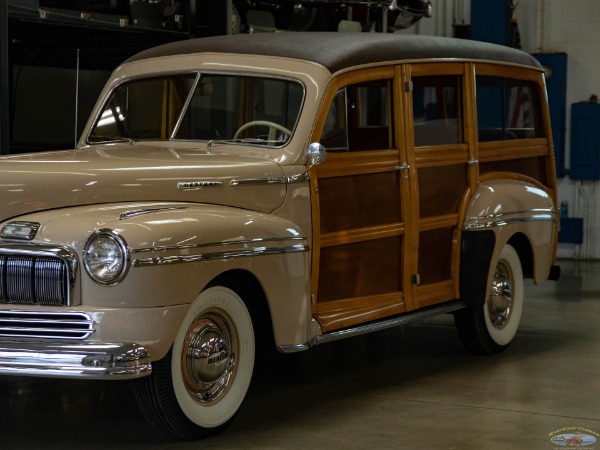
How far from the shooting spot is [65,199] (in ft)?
15.4

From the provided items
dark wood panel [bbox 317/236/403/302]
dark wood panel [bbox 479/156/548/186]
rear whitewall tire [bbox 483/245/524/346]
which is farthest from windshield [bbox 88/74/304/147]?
rear whitewall tire [bbox 483/245/524/346]

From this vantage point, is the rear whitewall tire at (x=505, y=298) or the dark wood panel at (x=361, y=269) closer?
the dark wood panel at (x=361, y=269)

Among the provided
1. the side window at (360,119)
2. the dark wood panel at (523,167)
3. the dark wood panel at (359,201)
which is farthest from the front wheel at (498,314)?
the side window at (360,119)

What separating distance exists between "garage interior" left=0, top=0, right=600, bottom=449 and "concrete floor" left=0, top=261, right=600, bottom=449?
1 cm

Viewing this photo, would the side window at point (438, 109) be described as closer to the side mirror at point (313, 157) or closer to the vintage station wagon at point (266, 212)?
the vintage station wagon at point (266, 212)

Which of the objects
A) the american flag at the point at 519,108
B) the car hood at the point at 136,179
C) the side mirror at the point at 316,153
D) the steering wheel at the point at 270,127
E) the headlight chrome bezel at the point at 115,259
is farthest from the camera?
the american flag at the point at 519,108

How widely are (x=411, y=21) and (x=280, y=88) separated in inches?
252

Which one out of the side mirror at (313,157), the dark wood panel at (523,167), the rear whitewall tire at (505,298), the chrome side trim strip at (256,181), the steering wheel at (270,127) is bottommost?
the rear whitewall tire at (505,298)

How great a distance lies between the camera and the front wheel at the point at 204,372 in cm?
455

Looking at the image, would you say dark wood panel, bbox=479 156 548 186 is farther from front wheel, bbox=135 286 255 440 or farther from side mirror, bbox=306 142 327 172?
front wheel, bbox=135 286 255 440

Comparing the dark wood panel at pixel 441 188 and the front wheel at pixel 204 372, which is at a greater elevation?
the dark wood panel at pixel 441 188

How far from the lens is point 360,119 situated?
239 inches

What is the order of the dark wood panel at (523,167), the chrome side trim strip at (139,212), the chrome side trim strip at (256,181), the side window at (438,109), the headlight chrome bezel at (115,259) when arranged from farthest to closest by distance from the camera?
the dark wood panel at (523,167), the side window at (438,109), the chrome side trim strip at (256,181), the chrome side trim strip at (139,212), the headlight chrome bezel at (115,259)

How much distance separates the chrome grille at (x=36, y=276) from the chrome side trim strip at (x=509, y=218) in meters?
2.82
